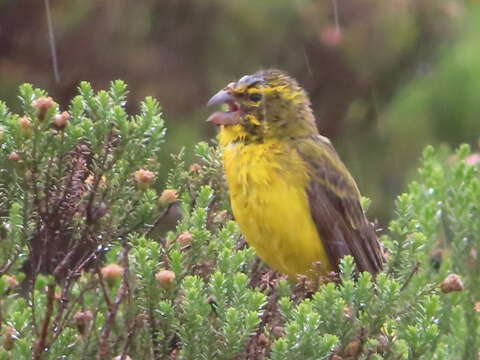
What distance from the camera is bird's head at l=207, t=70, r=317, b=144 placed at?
12.7ft

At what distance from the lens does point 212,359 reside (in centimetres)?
245

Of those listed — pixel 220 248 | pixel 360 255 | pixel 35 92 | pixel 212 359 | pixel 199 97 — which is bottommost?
pixel 212 359

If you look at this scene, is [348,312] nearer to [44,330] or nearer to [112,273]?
[112,273]

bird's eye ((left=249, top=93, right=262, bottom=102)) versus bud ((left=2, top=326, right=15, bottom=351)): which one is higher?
bird's eye ((left=249, top=93, right=262, bottom=102))

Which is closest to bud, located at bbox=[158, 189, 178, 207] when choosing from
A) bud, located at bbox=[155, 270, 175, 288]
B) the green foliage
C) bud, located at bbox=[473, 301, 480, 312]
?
the green foliage

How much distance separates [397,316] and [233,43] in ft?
20.8

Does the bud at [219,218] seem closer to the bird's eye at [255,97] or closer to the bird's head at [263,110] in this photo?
the bird's head at [263,110]

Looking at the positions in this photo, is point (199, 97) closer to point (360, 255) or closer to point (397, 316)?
point (360, 255)

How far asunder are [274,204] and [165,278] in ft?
4.27

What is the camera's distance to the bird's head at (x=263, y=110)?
3.88 meters

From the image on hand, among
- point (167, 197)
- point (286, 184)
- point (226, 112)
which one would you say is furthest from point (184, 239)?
point (226, 112)

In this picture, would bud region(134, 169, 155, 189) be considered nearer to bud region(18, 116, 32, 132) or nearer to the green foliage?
the green foliage

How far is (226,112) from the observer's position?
3936 millimetres

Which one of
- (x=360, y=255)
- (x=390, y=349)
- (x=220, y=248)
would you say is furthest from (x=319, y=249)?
(x=390, y=349)
